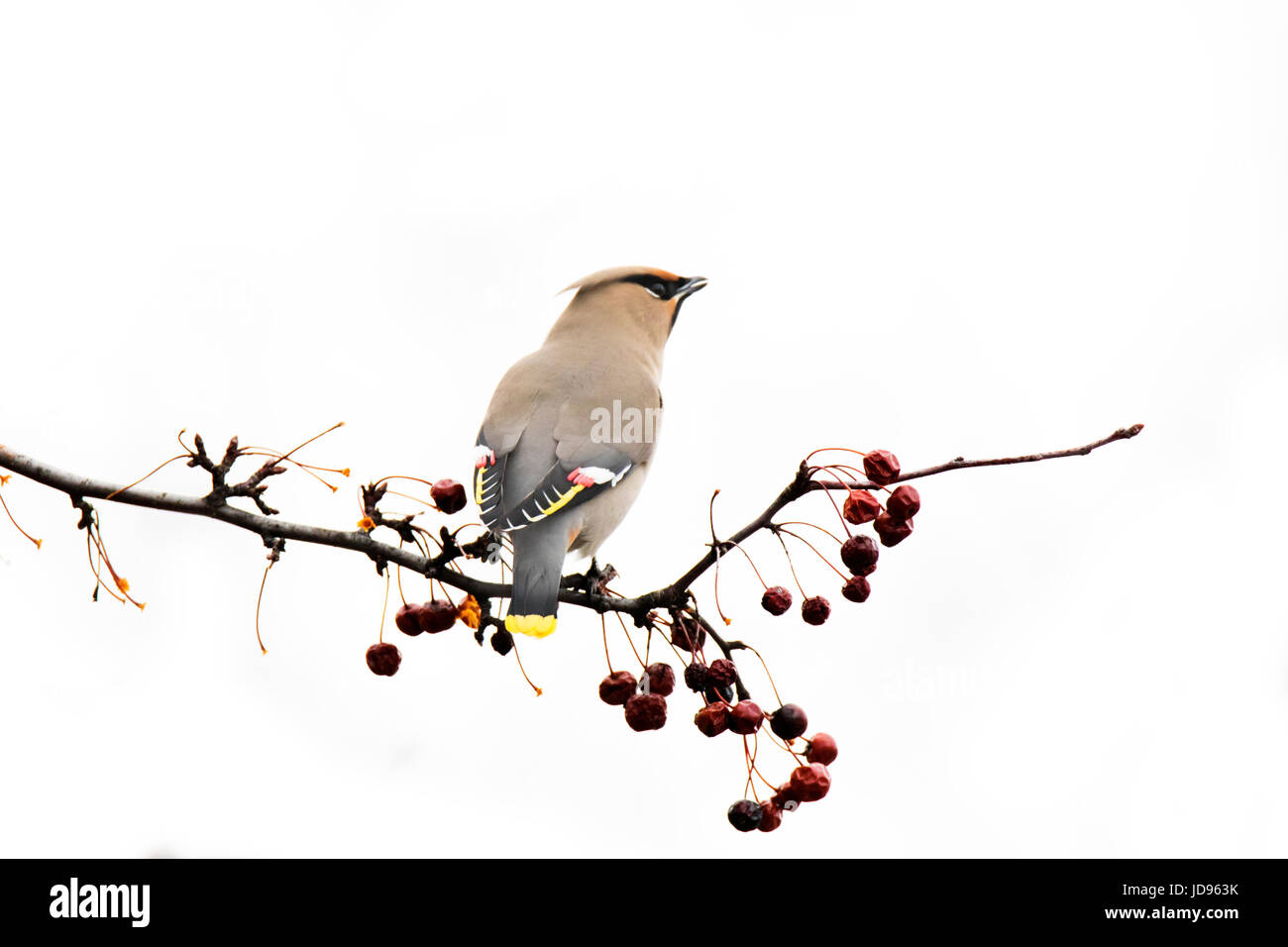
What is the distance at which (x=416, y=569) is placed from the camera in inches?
68.1

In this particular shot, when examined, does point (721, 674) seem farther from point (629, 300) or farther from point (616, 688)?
point (629, 300)

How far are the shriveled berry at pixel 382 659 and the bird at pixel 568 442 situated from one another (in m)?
0.21

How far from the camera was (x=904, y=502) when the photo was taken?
169 cm

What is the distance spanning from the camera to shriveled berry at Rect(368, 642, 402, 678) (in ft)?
6.51

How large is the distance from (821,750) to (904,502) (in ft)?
1.32

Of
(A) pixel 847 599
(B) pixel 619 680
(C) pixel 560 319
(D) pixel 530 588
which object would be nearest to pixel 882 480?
(A) pixel 847 599

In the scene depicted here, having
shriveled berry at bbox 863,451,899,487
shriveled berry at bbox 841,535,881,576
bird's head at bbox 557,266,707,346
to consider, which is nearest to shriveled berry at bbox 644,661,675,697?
shriveled berry at bbox 841,535,881,576

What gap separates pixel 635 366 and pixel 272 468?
4.06 ft

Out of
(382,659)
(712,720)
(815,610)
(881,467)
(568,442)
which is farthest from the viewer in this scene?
(568,442)

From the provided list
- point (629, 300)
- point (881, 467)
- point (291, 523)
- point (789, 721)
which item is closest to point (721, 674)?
point (789, 721)

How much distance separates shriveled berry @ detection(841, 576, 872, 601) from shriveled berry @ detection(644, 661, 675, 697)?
0.29 meters

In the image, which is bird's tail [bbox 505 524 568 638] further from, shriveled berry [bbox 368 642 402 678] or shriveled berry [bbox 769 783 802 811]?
shriveled berry [bbox 769 783 802 811]

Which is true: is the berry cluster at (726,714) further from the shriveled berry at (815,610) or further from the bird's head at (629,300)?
the bird's head at (629,300)

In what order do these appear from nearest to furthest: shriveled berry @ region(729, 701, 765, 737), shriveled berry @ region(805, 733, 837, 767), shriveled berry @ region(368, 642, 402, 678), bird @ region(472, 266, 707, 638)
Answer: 1. shriveled berry @ region(729, 701, 765, 737)
2. shriveled berry @ region(805, 733, 837, 767)
3. shriveled berry @ region(368, 642, 402, 678)
4. bird @ region(472, 266, 707, 638)
